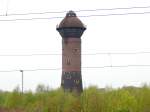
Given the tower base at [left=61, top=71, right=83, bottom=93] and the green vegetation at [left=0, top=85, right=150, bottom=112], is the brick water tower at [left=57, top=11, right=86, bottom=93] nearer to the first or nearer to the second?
the tower base at [left=61, top=71, right=83, bottom=93]

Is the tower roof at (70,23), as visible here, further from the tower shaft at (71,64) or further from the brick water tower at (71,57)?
the tower shaft at (71,64)

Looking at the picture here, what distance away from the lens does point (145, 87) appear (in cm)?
4122

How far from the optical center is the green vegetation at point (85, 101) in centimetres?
3703

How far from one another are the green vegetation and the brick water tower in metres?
1.21

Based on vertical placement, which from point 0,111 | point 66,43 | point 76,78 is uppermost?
point 66,43

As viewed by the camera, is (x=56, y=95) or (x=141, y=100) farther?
(x=56, y=95)

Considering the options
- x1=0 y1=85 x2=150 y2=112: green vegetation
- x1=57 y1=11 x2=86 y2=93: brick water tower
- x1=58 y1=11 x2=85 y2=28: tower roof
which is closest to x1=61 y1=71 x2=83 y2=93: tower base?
x1=57 y1=11 x2=86 y2=93: brick water tower

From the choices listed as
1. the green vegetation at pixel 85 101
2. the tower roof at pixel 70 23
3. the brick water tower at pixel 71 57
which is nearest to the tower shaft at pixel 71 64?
the brick water tower at pixel 71 57

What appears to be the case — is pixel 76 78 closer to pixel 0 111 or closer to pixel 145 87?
pixel 145 87

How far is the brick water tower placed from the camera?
43000mm

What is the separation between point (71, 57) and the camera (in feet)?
141

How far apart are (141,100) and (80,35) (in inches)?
360

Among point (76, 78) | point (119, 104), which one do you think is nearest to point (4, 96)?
point (76, 78)

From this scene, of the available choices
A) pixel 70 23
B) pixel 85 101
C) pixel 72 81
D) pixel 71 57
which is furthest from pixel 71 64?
pixel 85 101
